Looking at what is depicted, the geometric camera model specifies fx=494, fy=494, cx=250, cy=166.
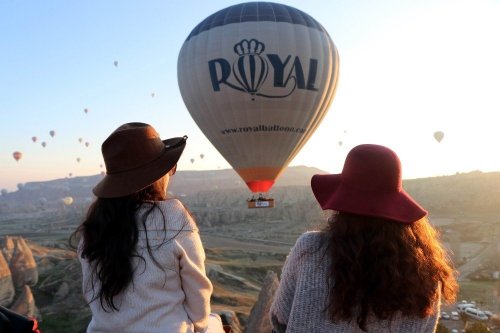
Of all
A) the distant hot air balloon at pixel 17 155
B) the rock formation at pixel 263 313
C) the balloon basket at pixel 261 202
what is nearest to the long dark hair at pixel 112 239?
the rock formation at pixel 263 313

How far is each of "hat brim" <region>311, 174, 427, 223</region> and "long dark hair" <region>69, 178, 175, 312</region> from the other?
805mm

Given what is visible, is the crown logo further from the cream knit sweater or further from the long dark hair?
the cream knit sweater

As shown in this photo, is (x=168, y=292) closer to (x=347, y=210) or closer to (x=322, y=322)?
(x=322, y=322)

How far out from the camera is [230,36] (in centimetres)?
1705

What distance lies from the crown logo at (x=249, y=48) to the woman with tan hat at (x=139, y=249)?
14.8 metres

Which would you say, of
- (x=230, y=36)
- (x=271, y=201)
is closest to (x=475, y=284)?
(x=271, y=201)

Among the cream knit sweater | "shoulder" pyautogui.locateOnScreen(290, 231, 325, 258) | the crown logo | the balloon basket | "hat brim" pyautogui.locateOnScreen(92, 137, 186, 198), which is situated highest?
the crown logo

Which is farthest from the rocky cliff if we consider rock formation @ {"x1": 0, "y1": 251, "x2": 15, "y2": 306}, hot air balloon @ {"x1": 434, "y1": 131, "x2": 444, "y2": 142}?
hot air balloon @ {"x1": 434, "y1": 131, "x2": 444, "y2": 142}

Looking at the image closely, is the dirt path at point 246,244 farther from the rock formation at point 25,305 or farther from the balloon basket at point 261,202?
the rock formation at point 25,305

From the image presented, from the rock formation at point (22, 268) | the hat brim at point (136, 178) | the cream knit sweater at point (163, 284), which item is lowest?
the rock formation at point (22, 268)

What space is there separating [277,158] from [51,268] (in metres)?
11.3

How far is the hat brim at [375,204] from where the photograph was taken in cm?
200

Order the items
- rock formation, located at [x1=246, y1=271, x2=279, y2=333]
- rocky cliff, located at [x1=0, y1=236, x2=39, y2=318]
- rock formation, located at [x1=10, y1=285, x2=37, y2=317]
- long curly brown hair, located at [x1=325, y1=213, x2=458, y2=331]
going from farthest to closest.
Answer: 1. rocky cliff, located at [x1=0, y1=236, x2=39, y2=318]
2. rock formation, located at [x1=10, y1=285, x2=37, y2=317]
3. rock formation, located at [x1=246, y1=271, x2=279, y2=333]
4. long curly brown hair, located at [x1=325, y1=213, x2=458, y2=331]

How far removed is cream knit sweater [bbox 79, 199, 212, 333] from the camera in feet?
7.36
